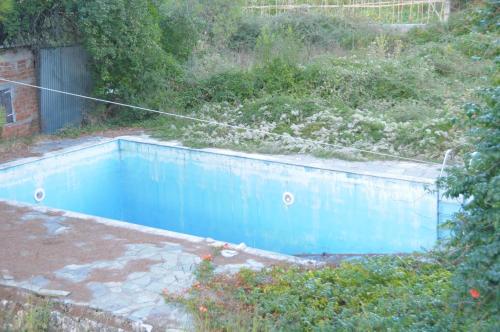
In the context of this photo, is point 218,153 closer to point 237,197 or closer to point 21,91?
point 237,197

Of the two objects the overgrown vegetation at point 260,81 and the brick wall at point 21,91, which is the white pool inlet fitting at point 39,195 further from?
the overgrown vegetation at point 260,81

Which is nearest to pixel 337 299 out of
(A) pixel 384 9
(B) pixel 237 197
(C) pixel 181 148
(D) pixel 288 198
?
(D) pixel 288 198

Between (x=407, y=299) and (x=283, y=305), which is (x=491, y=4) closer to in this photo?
(x=407, y=299)

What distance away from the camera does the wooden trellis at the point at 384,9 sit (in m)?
21.7

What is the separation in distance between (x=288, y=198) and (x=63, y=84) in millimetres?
6478

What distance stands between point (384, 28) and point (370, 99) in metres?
6.34

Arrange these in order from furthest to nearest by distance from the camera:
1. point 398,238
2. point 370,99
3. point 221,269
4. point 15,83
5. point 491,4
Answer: point 370,99 < point 15,83 < point 398,238 < point 221,269 < point 491,4

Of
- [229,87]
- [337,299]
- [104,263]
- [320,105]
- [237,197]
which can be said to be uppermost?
[229,87]

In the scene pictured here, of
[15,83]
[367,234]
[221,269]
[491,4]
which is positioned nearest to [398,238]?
[367,234]

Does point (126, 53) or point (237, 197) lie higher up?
point (126, 53)

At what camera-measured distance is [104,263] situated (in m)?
7.42

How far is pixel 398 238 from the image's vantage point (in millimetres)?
10406

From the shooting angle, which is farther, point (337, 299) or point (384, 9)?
point (384, 9)

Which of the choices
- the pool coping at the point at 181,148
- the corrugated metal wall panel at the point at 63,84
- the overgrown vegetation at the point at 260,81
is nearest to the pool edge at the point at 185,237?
the pool coping at the point at 181,148
